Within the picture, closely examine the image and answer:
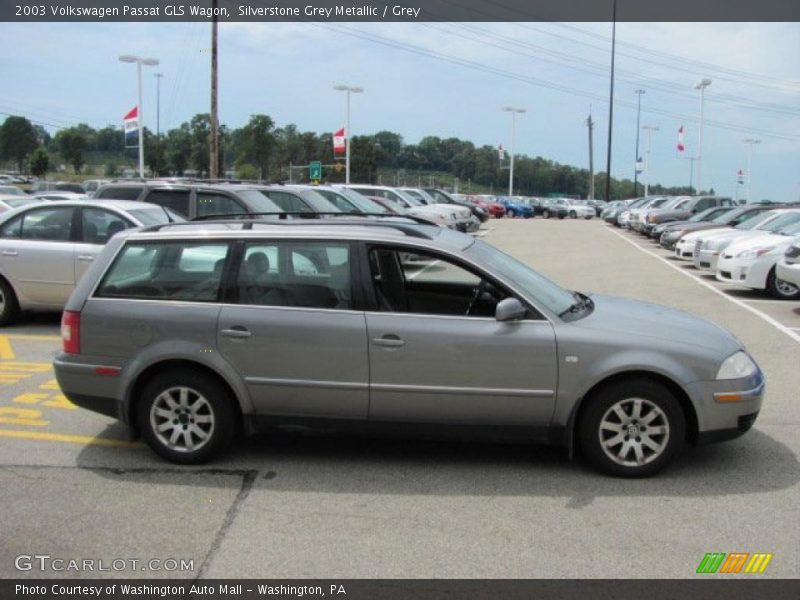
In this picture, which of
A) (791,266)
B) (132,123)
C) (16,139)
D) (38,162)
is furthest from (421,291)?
(16,139)

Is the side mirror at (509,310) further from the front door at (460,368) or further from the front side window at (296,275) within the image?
the front side window at (296,275)

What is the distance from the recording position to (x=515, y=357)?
4.63 meters

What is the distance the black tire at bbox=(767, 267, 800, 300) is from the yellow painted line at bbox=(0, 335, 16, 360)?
38.9ft

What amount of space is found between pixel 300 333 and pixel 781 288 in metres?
11.1

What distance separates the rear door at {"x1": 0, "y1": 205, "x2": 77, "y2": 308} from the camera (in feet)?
30.9

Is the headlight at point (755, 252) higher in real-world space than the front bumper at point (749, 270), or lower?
higher

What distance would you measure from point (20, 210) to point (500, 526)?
8.26 metres

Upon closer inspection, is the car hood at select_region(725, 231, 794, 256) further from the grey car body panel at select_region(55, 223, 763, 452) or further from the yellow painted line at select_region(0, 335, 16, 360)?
the yellow painted line at select_region(0, 335, 16, 360)

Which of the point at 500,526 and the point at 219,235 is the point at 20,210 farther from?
the point at 500,526

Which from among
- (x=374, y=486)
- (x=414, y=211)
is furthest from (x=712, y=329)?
(x=414, y=211)

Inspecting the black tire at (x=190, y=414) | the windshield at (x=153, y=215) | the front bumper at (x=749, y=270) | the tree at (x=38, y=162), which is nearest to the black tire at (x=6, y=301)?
the windshield at (x=153, y=215)

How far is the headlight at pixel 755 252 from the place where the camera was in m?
13.3

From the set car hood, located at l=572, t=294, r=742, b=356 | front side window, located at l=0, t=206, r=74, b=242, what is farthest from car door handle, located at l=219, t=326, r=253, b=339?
front side window, located at l=0, t=206, r=74, b=242

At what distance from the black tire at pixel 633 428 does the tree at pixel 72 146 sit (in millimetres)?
80430
